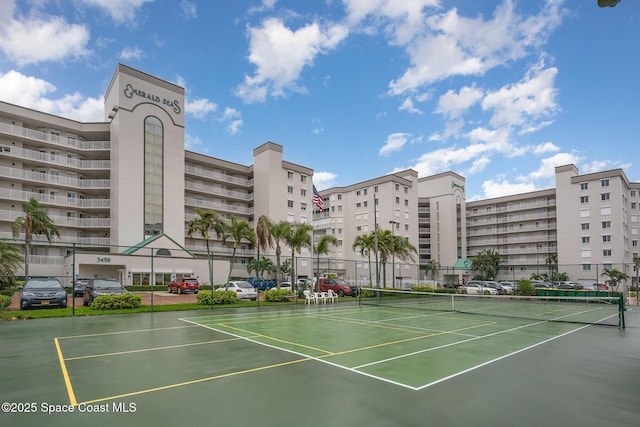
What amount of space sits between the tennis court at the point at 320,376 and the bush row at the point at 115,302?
6295mm

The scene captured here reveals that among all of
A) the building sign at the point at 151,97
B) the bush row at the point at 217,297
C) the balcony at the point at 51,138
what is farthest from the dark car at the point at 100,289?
the building sign at the point at 151,97

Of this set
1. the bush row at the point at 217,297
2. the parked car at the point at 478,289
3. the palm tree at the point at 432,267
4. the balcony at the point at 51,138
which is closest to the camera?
the bush row at the point at 217,297

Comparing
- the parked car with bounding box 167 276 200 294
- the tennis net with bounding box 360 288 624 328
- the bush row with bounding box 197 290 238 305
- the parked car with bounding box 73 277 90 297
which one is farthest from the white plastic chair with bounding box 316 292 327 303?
the parked car with bounding box 73 277 90 297

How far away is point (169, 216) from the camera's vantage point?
165 ft

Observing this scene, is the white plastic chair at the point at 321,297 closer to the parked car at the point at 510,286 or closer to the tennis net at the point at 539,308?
the tennis net at the point at 539,308

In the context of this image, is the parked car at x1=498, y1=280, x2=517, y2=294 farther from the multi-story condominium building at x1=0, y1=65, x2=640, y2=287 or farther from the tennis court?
the tennis court

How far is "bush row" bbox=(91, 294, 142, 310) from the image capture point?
66.7ft

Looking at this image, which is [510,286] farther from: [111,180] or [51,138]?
[51,138]

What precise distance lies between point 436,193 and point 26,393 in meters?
86.8

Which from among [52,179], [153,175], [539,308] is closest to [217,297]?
[539,308]

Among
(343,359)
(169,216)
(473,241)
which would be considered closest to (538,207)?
(473,241)

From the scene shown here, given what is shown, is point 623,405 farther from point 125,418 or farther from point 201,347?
point 201,347

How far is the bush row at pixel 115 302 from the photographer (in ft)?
66.7

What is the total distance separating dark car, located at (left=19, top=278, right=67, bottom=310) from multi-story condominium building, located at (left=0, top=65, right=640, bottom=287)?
244 inches
